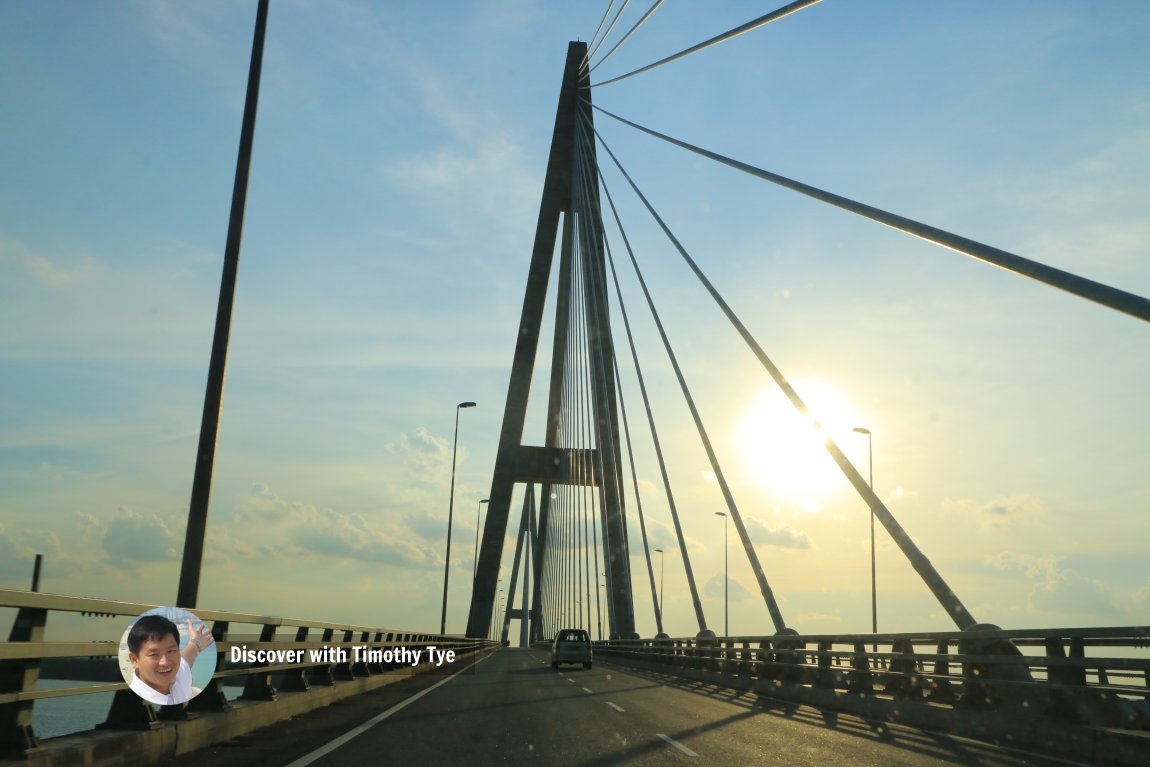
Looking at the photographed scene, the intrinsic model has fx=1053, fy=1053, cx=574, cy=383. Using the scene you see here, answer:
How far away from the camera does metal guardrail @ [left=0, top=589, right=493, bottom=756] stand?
6176mm

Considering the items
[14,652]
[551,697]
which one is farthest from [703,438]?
[14,652]

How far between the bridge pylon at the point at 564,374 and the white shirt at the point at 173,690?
2628cm

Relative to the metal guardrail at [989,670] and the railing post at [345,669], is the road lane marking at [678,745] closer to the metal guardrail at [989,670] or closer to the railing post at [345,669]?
the metal guardrail at [989,670]

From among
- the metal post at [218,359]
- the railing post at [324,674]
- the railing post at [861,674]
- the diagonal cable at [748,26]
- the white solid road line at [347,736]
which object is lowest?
the white solid road line at [347,736]

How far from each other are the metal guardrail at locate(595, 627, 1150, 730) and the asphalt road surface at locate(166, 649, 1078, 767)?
0.74 meters

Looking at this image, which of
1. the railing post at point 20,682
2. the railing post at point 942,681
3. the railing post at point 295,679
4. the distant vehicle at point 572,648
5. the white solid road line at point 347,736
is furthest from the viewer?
the distant vehicle at point 572,648

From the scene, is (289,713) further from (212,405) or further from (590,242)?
(590,242)

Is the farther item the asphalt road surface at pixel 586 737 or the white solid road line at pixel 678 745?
the white solid road line at pixel 678 745

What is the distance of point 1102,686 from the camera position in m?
9.59

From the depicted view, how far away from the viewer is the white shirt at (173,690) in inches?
325

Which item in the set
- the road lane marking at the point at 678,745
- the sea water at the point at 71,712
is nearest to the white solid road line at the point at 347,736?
the sea water at the point at 71,712

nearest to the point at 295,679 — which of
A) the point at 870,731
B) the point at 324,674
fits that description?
the point at 324,674

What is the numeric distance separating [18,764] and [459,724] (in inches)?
263

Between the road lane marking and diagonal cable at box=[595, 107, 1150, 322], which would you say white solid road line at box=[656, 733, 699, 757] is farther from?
diagonal cable at box=[595, 107, 1150, 322]
